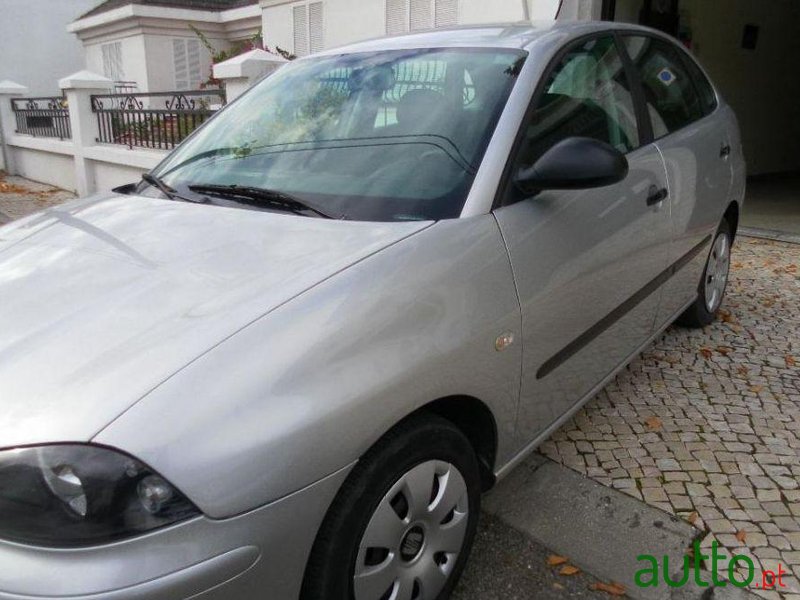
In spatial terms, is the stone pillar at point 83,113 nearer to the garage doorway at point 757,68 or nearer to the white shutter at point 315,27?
the white shutter at point 315,27

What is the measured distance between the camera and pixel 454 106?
241 centimetres

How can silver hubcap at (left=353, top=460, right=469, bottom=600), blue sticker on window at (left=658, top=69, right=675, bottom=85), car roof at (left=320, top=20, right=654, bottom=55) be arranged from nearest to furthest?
silver hubcap at (left=353, top=460, right=469, bottom=600) < car roof at (left=320, top=20, right=654, bottom=55) < blue sticker on window at (left=658, top=69, right=675, bottom=85)

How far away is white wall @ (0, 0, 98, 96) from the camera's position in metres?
19.9

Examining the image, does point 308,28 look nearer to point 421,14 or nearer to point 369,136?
point 421,14

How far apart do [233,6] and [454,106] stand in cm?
1830

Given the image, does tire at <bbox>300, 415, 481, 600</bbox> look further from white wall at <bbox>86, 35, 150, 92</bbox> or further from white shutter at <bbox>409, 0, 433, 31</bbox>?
white wall at <bbox>86, 35, 150, 92</bbox>

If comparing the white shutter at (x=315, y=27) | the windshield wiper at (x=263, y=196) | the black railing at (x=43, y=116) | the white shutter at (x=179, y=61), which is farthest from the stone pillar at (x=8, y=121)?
the windshield wiper at (x=263, y=196)

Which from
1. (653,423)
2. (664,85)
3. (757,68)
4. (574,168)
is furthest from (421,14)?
(574,168)

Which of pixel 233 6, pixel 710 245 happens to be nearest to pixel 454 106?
pixel 710 245

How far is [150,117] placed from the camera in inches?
338

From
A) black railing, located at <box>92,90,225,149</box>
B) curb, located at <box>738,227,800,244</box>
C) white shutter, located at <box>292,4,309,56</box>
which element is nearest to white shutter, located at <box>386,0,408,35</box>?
white shutter, located at <box>292,4,309,56</box>

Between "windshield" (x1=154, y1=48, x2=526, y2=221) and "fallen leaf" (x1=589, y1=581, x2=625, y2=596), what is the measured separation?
1.27m

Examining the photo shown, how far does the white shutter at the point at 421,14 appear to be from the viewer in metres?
9.51

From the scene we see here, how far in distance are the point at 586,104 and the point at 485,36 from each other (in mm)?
483
